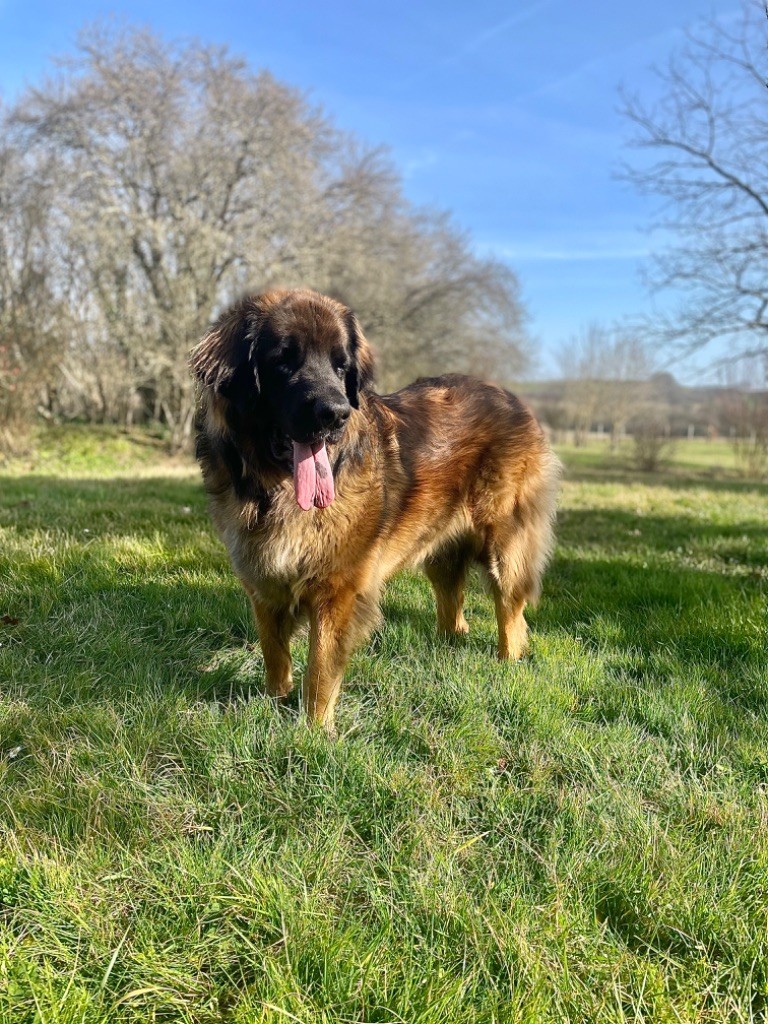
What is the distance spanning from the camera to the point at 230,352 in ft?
8.83

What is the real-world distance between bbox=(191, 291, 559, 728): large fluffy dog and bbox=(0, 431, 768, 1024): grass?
350 mm

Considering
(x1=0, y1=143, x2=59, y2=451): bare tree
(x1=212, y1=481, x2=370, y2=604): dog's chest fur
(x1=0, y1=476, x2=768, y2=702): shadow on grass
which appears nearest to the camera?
(x1=212, y1=481, x2=370, y2=604): dog's chest fur

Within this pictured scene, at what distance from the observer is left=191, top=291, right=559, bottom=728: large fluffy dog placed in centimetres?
265

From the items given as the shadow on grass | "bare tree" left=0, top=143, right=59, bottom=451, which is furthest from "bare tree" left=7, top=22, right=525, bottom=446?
the shadow on grass

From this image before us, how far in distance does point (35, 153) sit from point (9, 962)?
20423 mm

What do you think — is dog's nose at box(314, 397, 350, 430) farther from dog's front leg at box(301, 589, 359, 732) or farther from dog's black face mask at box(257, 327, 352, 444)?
dog's front leg at box(301, 589, 359, 732)

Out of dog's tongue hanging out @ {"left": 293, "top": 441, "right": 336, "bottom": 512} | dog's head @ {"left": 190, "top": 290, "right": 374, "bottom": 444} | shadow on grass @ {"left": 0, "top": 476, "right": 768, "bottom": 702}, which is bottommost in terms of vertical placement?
shadow on grass @ {"left": 0, "top": 476, "right": 768, "bottom": 702}

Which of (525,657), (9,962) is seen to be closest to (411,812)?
(9,962)

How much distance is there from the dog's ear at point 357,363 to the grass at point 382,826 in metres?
1.26

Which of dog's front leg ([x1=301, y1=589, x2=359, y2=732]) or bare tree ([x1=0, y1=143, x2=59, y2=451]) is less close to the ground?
bare tree ([x1=0, y1=143, x2=59, y2=451])

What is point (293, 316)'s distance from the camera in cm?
272

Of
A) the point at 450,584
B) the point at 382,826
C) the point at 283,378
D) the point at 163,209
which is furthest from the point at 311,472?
the point at 163,209

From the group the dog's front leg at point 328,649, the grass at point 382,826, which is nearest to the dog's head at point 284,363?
the dog's front leg at point 328,649

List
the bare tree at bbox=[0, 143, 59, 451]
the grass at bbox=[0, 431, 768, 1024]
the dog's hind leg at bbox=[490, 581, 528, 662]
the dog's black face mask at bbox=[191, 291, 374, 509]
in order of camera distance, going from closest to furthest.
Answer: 1. the grass at bbox=[0, 431, 768, 1024]
2. the dog's black face mask at bbox=[191, 291, 374, 509]
3. the dog's hind leg at bbox=[490, 581, 528, 662]
4. the bare tree at bbox=[0, 143, 59, 451]
